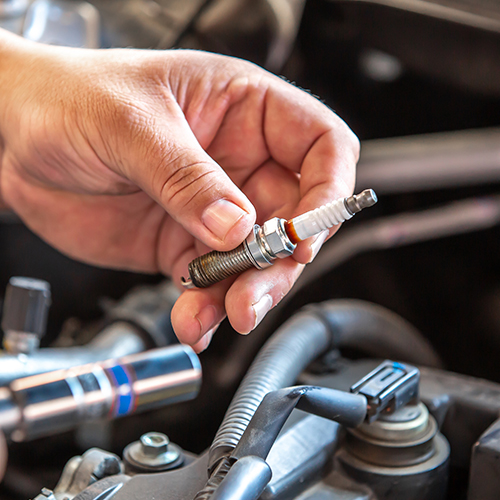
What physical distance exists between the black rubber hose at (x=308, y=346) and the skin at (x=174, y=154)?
2.5 inches

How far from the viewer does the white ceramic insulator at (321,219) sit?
0.47 metres

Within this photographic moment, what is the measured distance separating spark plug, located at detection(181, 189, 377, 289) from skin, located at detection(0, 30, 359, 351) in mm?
14

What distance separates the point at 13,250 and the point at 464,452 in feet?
2.74

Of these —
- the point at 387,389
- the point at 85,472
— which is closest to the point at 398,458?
the point at 387,389

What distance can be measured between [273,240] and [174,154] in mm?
126

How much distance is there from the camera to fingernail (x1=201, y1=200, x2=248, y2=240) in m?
0.50

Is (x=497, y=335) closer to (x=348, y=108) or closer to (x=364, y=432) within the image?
(x=348, y=108)

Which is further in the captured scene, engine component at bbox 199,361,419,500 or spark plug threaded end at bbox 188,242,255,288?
spark plug threaded end at bbox 188,242,255,288

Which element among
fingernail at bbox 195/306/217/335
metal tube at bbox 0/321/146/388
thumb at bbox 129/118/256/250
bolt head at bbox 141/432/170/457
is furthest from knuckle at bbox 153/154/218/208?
metal tube at bbox 0/321/146/388

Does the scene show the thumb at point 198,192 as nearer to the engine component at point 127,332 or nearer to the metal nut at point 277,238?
the metal nut at point 277,238

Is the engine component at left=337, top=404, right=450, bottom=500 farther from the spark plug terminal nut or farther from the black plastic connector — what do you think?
the spark plug terminal nut

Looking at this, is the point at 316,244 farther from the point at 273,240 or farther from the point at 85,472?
the point at 85,472

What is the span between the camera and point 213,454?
0.44 metres

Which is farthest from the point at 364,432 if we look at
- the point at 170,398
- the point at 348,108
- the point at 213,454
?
the point at 348,108
